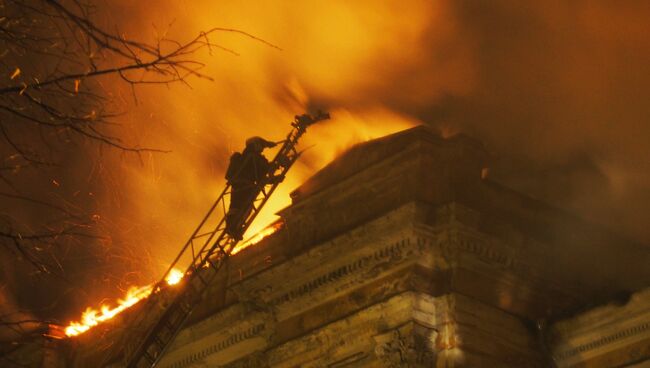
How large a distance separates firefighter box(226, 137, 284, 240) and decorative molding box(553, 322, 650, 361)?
4805 millimetres

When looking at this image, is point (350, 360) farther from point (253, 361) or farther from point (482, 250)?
point (482, 250)

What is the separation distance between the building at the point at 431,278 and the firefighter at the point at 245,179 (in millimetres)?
695

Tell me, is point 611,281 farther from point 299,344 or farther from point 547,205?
point 299,344

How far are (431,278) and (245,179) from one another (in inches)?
136

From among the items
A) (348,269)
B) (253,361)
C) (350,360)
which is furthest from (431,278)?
(253,361)

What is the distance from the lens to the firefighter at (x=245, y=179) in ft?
49.9

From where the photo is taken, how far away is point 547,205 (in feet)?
49.5

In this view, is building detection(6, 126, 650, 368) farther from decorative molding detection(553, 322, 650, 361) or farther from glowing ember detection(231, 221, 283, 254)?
glowing ember detection(231, 221, 283, 254)

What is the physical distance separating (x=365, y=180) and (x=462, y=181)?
142 centimetres

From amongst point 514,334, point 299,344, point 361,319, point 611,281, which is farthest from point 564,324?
point 299,344

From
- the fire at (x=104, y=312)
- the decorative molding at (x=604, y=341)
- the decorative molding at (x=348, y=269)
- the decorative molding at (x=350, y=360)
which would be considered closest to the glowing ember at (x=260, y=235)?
the decorative molding at (x=348, y=269)

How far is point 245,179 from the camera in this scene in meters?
15.4

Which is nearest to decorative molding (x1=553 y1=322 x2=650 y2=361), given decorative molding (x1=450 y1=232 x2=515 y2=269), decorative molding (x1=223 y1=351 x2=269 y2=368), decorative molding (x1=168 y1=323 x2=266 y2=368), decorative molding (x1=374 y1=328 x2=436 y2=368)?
decorative molding (x1=450 y1=232 x2=515 y2=269)

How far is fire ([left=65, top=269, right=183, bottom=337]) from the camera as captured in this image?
1905cm
